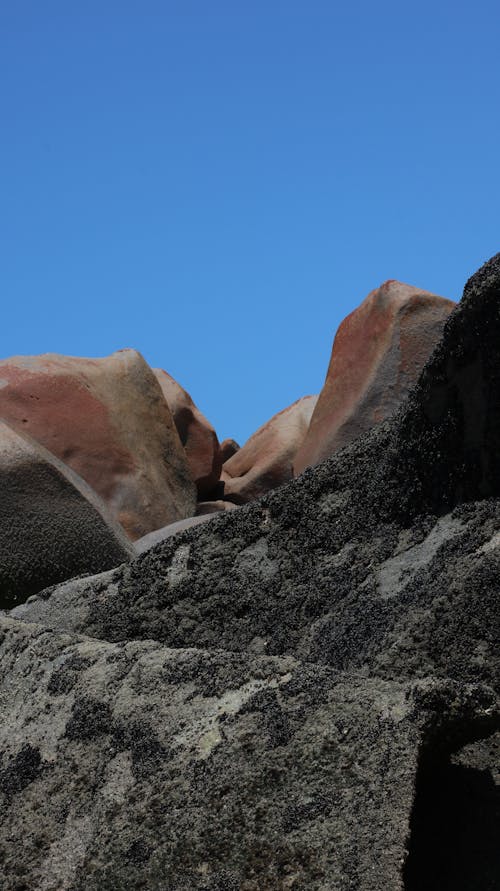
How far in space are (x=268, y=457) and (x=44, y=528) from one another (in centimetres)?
802

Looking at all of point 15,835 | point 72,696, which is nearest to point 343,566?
point 72,696

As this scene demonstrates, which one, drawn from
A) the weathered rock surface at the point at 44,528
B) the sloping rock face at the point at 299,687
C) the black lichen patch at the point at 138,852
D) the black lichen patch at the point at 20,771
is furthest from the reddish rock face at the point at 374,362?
the black lichen patch at the point at 138,852

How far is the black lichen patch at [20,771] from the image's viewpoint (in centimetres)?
316

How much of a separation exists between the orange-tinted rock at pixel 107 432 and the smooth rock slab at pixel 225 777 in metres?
7.32

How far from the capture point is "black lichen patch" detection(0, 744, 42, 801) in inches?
124

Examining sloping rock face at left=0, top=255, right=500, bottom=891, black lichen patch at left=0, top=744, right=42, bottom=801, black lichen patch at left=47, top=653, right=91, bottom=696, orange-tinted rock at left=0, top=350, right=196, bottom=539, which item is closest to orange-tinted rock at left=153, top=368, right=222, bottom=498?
orange-tinted rock at left=0, top=350, right=196, bottom=539

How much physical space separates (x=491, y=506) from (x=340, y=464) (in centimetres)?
90

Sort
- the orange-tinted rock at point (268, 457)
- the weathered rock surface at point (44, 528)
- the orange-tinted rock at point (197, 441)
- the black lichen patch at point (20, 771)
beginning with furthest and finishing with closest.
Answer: the orange-tinted rock at point (268, 457) < the orange-tinted rock at point (197, 441) < the weathered rock surface at point (44, 528) < the black lichen patch at point (20, 771)

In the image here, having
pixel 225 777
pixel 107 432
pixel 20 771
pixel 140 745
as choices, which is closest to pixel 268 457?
pixel 107 432

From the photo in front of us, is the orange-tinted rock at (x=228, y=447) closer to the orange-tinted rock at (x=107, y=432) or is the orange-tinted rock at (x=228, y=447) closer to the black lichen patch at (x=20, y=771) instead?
the orange-tinted rock at (x=107, y=432)

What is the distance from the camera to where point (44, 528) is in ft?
22.8

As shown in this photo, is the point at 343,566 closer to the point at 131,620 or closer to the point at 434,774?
the point at 131,620

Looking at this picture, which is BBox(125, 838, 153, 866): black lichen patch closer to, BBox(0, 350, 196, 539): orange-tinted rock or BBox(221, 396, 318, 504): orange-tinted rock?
BBox(0, 350, 196, 539): orange-tinted rock

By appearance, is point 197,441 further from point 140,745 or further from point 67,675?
point 140,745
